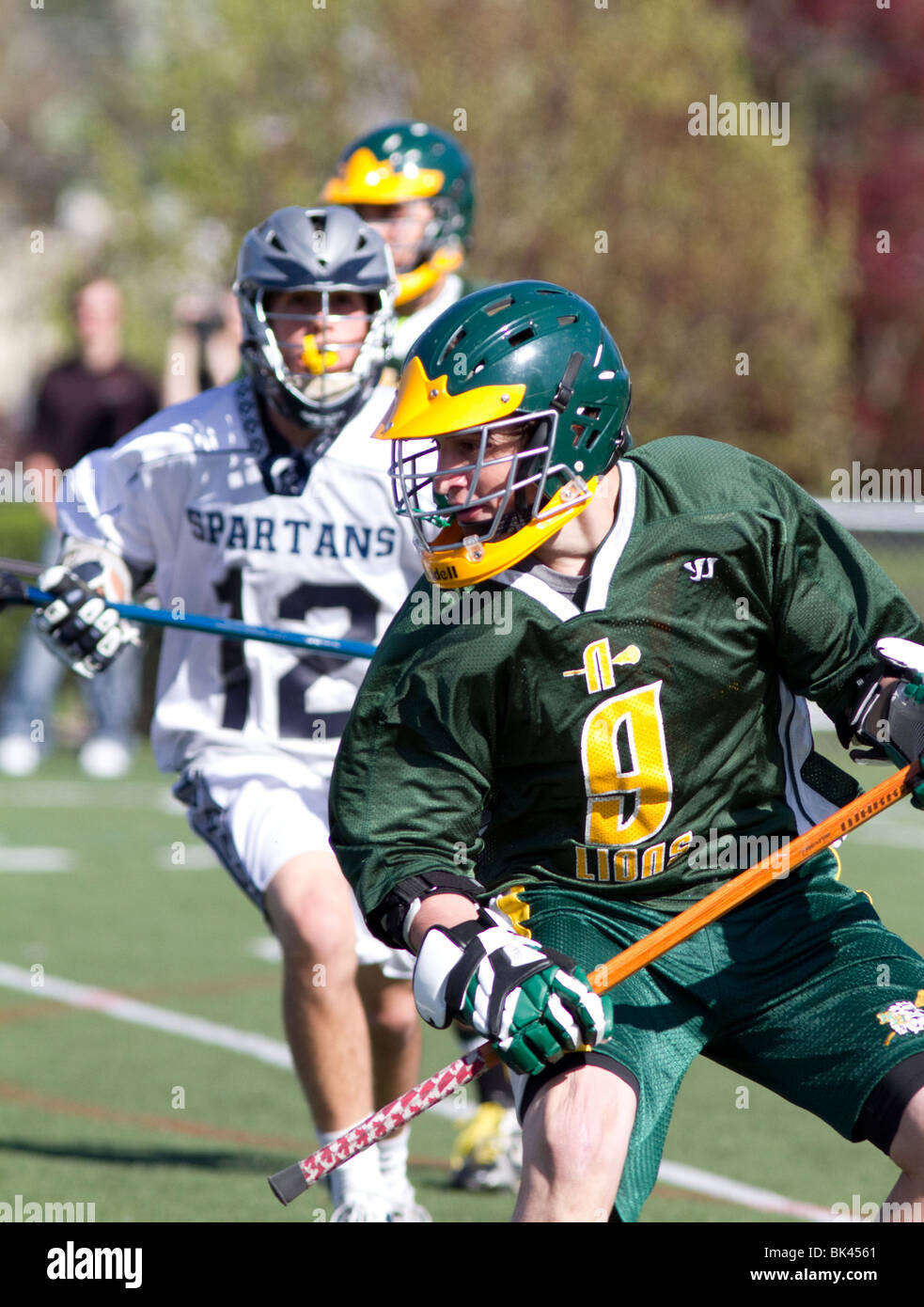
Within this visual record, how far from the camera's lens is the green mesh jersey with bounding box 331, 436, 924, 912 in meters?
3.04

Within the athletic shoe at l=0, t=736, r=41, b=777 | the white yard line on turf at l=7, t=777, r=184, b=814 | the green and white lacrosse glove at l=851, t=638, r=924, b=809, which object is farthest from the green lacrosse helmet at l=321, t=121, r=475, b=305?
the athletic shoe at l=0, t=736, r=41, b=777

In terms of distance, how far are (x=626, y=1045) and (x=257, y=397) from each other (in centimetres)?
221

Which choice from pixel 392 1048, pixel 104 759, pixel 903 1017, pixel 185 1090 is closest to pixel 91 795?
pixel 104 759

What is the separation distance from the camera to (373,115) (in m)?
14.8

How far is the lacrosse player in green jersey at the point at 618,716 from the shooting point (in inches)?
118

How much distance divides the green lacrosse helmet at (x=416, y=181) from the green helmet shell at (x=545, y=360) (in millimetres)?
2972

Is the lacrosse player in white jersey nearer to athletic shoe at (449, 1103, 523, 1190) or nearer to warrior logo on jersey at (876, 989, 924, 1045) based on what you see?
athletic shoe at (449, 1103, 523, 1190)

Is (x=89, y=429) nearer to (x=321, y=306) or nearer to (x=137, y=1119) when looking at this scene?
(x=137, y=1119)

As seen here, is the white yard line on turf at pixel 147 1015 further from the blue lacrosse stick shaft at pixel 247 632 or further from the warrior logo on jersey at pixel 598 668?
the warrior logo on jersey at pixel 598 668

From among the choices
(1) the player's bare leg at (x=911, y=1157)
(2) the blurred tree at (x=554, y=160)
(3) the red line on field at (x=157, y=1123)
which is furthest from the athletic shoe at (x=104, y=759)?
(1) the player's bare leg at (x=911, y=1157)

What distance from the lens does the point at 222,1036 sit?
6.27 metres

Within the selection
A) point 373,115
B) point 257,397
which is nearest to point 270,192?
point 373,115
